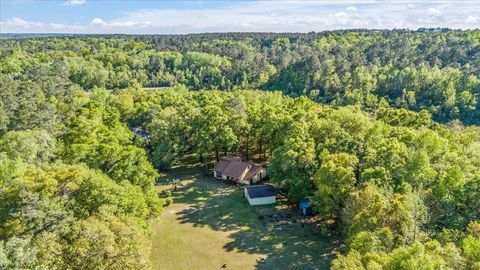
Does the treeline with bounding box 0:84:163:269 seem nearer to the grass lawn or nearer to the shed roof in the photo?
the grass lawn

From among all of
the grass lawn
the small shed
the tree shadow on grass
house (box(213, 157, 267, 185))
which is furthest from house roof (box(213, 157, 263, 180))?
the small shed

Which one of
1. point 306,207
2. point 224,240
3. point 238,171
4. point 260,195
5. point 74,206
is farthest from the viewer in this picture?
point 238,171

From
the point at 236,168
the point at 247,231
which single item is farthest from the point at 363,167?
the point at 236,168

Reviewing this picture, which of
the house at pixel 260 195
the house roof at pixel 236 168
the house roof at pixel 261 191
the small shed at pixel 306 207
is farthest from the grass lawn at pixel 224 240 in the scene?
the house roof at pixel 236 168

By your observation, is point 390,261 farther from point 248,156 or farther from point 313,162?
point 248,156

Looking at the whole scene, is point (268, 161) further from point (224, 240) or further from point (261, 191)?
point (224, 240)
